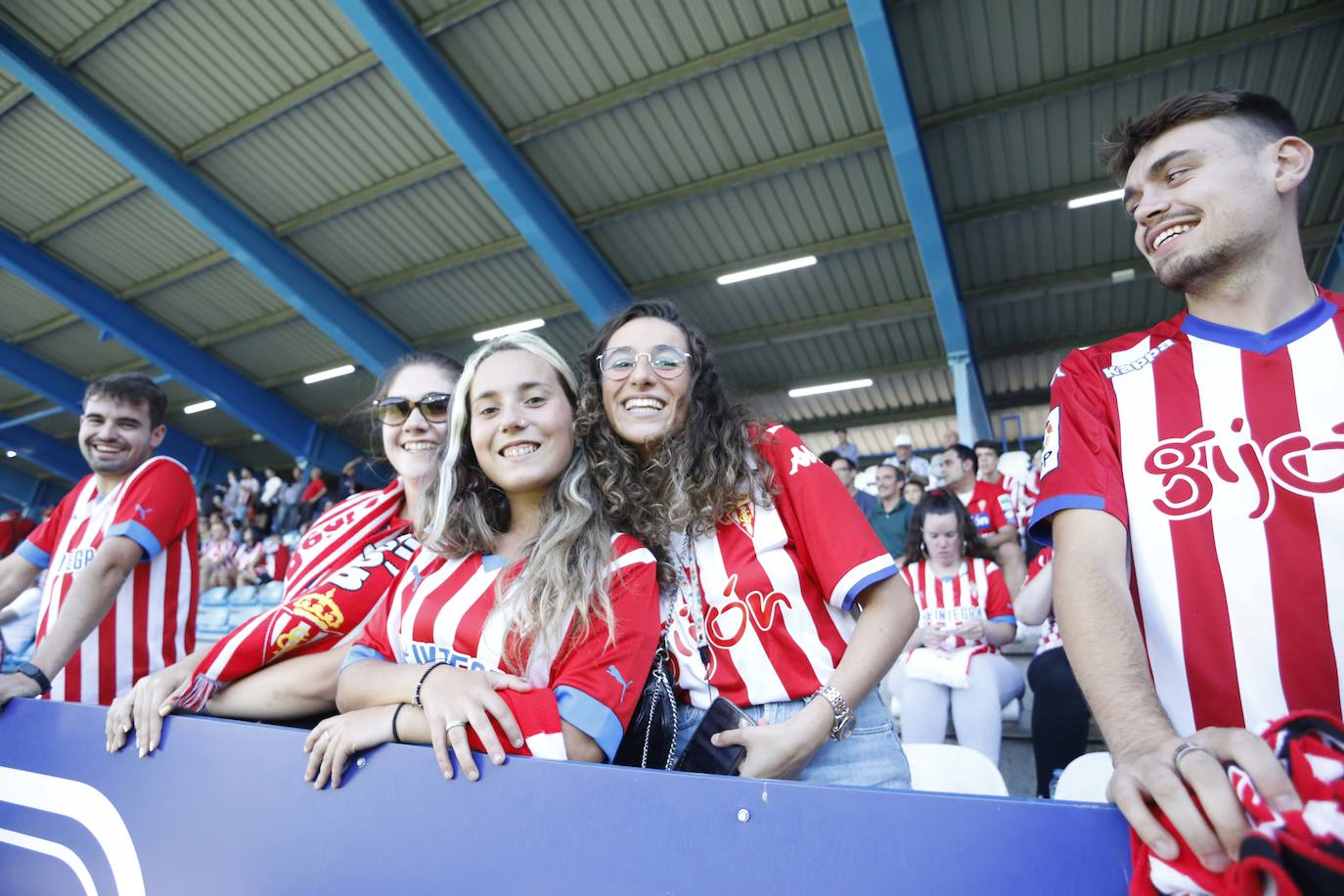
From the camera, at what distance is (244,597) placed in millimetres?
10047

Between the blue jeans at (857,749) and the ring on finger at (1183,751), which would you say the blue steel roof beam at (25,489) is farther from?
the ring on finger at (1183,751)

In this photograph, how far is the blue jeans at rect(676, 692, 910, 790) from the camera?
128cm

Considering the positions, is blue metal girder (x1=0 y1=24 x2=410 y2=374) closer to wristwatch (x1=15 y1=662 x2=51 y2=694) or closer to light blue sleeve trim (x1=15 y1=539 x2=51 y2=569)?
light blue sleeve trim (x1=15 y1=539 x2=51 y2=569)

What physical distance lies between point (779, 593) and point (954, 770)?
1.27m

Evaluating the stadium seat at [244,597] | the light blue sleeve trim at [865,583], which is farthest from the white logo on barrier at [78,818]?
the stadium seat at [244,597]

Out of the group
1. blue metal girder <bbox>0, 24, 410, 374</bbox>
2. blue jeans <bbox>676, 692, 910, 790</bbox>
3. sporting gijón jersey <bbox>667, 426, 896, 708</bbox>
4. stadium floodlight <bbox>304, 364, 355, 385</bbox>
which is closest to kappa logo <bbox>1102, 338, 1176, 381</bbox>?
sporting gijón jersey <bbox>667, 426, 896, 708</bbox>

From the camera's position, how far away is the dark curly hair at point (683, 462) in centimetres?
147

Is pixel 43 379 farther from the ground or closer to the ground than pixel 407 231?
closer to the ground

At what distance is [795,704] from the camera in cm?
133

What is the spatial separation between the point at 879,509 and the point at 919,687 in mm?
2748

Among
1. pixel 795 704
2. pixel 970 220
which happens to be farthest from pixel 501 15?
pixel 795 704

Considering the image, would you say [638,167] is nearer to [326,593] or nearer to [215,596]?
[326,593]

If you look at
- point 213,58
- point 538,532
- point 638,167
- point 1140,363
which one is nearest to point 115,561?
point 538,532

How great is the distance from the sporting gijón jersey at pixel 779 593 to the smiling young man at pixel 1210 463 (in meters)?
0.35
